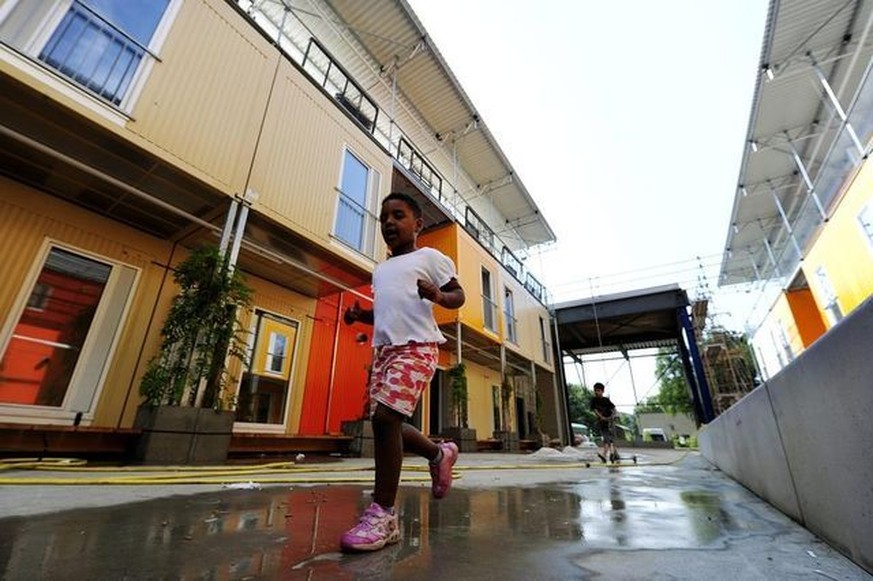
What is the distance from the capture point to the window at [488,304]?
1079cm

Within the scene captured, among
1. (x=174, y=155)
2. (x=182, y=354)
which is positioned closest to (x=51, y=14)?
(x=174, y=155)

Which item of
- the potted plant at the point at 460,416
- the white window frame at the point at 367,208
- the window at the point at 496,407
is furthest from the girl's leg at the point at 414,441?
the window at the point at 496,407

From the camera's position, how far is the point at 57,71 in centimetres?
351

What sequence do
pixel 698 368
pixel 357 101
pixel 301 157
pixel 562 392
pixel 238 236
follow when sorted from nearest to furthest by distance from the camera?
pixel 238 236 → pixel 301 157 → pixel 357 101 → pixel 698 368 → pixel 562 392

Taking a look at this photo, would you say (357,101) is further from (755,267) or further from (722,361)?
(722,361)

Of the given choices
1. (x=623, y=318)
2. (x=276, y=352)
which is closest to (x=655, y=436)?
(x=623, y=318)

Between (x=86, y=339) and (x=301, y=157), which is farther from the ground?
(x=301, y=157)

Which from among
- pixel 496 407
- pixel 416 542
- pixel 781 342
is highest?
pixel 781 342

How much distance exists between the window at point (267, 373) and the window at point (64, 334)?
179 cm

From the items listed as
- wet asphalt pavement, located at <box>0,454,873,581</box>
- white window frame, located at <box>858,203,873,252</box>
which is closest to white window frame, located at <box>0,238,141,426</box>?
wet asphalt pavement, located at <box>0,454,873,581</box>

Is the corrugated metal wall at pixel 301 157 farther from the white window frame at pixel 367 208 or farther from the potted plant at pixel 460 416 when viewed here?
the potted plant at pixel 460 416

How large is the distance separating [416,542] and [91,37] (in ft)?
18.4

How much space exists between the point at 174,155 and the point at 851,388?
211 inches

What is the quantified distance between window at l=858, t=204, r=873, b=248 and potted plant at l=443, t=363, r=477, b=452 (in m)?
7.73
